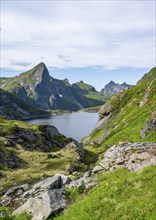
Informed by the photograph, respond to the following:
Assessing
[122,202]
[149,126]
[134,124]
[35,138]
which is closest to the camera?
[122,202]

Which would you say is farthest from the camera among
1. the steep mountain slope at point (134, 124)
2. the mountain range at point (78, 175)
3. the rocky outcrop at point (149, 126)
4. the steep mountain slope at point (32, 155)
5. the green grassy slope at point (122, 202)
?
the steep mountain slope at point (134, 124)

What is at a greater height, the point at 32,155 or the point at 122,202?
the point at 122,202

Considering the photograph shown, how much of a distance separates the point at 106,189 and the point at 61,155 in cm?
6917

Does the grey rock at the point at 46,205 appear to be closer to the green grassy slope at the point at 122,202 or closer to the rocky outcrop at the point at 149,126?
the green grassy slope at the point at 122,202

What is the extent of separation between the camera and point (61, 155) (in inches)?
3521

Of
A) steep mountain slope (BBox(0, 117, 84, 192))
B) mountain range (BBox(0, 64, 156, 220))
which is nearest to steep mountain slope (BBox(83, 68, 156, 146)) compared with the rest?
mountain range (BBox(0, 64, 156, 220))

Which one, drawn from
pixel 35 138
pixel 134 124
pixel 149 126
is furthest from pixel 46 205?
pixel 134 124

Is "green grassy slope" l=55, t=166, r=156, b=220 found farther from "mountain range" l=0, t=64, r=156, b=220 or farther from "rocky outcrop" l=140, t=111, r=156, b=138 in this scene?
"rocky outcrop" l=140, t=111, r=156, b=138

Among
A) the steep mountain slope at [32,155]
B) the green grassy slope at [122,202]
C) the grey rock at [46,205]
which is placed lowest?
the steep mountain slope at [32,155]

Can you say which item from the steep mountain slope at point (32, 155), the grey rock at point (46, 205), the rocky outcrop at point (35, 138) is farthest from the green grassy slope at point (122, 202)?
the rocky outcrop at point (35, 138)

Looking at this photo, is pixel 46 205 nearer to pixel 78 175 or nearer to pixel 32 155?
pixel 78 175

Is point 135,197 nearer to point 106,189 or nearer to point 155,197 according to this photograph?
point 155,197

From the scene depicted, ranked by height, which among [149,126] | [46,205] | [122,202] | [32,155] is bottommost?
[32,155]

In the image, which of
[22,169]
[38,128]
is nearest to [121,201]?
[22,169]
